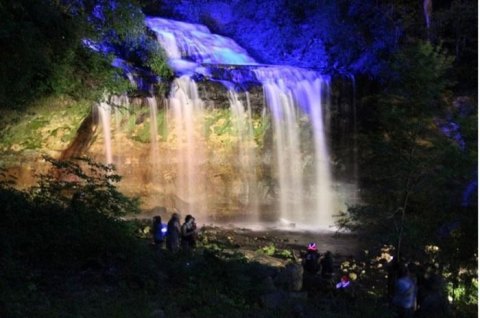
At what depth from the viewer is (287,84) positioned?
20.4m

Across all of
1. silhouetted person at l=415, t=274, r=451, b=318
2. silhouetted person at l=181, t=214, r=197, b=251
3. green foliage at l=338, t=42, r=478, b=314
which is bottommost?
silhouetted person at l=415, t=274, r=451, b=318

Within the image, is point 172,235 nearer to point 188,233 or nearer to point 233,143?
point 188,233

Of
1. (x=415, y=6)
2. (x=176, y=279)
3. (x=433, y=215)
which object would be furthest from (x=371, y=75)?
(x=176, y=279)

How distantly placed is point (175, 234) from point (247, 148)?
10026 mm

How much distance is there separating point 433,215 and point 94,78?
374 inches

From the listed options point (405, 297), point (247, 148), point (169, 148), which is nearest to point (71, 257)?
point (405, 297)

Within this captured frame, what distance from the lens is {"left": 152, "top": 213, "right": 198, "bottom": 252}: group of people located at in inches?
445

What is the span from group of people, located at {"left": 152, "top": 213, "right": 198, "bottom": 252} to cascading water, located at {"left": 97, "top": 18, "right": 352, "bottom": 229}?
7408 millimetres

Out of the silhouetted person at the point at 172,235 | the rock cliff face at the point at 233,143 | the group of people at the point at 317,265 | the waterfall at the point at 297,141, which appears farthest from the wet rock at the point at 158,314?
the waterfall at the point at 297,141

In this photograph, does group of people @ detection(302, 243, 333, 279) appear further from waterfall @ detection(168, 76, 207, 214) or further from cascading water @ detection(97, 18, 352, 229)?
cascading water @ detection(97, 18, 352, 229)

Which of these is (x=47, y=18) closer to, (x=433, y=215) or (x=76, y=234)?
(x=76, y=234)

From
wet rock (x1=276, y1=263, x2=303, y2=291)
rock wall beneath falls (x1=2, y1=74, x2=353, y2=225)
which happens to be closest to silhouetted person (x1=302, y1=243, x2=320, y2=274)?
wet rock (x1=276, y1=263, x2=303, y2=291)

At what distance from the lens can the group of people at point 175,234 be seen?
37.1 ft

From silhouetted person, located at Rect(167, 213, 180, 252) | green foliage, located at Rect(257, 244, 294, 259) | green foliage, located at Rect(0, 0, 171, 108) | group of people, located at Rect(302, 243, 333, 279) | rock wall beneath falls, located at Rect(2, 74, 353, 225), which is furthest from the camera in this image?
rock wall beneath falls, located at Rect(2, 74, 353, 225)
